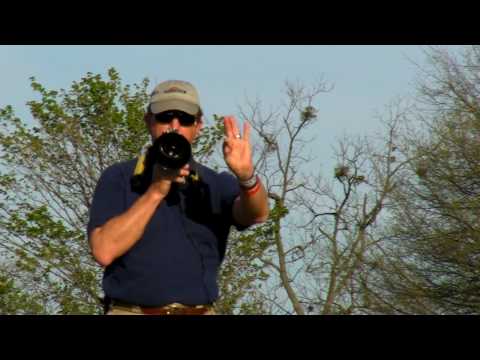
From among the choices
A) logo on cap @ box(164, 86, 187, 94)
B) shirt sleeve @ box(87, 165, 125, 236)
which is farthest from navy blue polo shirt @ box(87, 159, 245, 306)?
logo on cap @ box(164, 86, 187, 94)

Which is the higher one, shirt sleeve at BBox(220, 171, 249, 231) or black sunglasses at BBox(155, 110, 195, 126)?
black sunglasses at BBox(155, 110, 195, 126)

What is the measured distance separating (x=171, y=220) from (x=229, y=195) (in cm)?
29

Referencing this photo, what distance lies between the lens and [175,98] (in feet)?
13.1

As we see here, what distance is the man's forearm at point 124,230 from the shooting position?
3.73 metres

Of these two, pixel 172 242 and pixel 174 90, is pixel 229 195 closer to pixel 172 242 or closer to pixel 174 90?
pixel 172 242

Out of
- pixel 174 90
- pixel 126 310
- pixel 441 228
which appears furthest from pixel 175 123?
pixel 441 228

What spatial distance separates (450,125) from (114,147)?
24.5ft

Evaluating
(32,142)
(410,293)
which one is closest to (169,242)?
(32,142)

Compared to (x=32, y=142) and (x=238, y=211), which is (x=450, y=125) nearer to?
(x=32, y=142)

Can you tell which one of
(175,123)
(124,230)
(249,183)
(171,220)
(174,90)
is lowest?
(124,230)

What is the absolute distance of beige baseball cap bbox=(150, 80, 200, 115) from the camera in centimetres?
399

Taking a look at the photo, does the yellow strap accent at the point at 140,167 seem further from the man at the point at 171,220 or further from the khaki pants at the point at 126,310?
the khaki pants at the point at 126,310

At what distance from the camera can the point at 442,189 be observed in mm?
22156

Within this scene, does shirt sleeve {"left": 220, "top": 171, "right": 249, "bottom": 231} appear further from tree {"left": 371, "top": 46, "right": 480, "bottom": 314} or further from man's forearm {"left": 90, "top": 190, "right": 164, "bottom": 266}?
tree {"left": 371, "top": 46, "right": 480, "bottom": 314}
